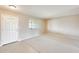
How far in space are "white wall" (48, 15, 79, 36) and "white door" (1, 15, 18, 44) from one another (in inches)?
25.1

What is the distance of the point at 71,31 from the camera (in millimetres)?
1483

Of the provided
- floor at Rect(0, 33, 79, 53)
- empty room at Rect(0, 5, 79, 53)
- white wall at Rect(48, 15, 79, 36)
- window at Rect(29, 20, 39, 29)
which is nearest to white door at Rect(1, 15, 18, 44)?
empty room at Rect(0, 5, 79, 53)

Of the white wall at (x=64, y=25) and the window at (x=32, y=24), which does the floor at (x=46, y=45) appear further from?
the window at (x=32, y=24)

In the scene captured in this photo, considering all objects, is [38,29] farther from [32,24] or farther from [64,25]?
[64,25]

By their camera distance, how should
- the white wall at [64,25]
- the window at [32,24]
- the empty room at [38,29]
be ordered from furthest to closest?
the white wall at [64,25] < the window at [32,24] < the empty room at [38,29]

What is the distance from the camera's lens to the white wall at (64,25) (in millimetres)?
1368

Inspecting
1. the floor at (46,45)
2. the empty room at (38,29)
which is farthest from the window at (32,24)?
the floor at (46,45)

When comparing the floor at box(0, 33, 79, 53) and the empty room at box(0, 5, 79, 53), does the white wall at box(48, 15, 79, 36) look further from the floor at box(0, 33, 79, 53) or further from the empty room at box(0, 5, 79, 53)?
the floor at box(0, 33, 79, 53)

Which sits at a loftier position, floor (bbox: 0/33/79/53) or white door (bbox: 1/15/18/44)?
white door (bbox: 1/15/18/44)

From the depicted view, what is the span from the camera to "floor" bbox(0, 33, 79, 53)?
111 cm

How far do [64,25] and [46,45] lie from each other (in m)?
0.61
